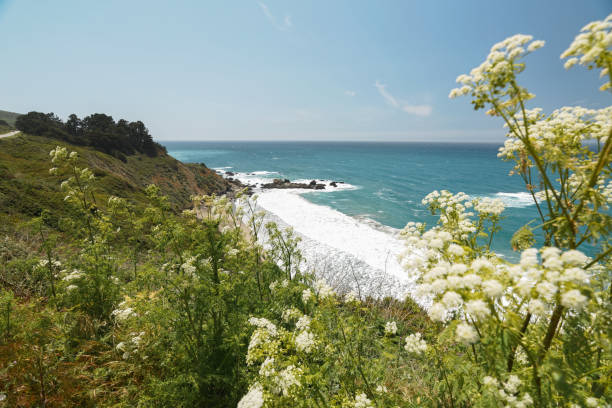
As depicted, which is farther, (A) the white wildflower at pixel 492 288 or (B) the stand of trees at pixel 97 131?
(B) the stand of trees at pixel 97 131

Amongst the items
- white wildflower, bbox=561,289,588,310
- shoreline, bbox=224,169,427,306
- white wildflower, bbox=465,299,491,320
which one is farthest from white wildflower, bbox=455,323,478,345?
shoreline, bbox=224,169,427,306

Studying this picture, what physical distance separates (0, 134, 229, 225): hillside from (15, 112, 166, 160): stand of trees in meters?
3.32

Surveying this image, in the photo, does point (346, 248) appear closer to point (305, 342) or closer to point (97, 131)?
point (305, 342)

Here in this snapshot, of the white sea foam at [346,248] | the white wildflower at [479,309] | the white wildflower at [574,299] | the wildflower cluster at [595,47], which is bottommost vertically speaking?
the white sea foam at [346,248]

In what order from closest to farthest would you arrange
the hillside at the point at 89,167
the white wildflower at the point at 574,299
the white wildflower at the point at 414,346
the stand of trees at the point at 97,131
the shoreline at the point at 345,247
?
1. the white wildflower at the point at 574,299
2. the white wildflower at the point at 414,346
3. the hillside at the point at 89,167
4. the shoreline at the point at 345,247
5. the stand of trees at the point at 97,131

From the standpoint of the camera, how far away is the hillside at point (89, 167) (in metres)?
15.2

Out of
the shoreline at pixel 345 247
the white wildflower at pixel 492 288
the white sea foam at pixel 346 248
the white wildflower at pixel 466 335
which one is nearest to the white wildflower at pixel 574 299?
the white wildflower at pixel 492 288

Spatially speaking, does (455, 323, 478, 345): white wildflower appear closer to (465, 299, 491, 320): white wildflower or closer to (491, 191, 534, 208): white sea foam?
(465, 299, 491, 320): white wildflower

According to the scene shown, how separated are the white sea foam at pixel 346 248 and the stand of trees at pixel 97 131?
108 feet

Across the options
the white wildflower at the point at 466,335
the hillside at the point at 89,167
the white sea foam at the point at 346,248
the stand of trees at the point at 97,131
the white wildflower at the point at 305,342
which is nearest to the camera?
the white wildflower at the point at 466,335

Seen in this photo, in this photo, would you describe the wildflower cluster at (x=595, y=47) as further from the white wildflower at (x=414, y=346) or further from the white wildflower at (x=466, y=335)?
the white wildflower at (x=414, y=346)

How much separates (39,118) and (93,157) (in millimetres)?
27062

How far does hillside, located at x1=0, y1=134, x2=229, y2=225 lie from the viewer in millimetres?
15180

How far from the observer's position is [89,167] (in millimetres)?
27422
